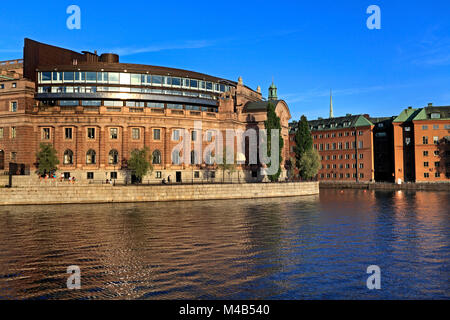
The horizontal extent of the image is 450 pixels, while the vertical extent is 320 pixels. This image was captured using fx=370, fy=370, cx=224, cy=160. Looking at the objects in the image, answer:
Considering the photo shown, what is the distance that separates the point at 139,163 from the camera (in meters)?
A: 64.9

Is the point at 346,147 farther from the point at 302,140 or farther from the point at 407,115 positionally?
the point at 302,140

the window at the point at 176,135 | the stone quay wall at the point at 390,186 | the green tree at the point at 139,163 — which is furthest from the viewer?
the stone quay wall at the point at 390,186

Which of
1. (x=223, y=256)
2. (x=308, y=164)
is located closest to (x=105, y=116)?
(x=308, y=164)

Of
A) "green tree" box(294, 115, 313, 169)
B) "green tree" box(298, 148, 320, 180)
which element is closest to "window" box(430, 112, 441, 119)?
"green tree" box(294, 115, 313, 169)

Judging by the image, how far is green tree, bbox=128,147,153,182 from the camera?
64.9m

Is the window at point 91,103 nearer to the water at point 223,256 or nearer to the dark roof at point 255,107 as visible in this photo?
the dark roof at point 255,107

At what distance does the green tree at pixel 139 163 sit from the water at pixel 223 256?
82.8 feet

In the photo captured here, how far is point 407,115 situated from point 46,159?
331 feet

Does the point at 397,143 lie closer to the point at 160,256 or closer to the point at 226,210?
the point at 226,210

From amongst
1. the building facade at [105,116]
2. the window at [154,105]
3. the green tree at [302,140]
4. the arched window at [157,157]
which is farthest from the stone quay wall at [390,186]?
the arched window at [157,157]

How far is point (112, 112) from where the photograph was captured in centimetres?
7056

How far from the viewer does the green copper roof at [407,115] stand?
111725 millimetres

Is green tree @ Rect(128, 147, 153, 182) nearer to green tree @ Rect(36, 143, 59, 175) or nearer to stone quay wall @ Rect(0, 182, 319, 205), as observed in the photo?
stone quay wall @ Rect(0, 182, 319, 205)
